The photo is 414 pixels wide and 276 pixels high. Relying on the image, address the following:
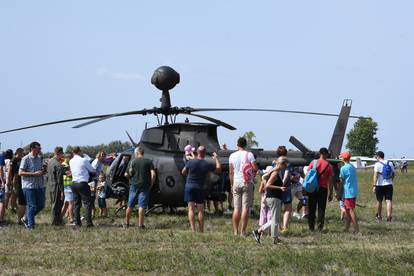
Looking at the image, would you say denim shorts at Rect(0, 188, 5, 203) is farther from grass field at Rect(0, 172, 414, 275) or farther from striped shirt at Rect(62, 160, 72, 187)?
striped shirt at Rect(62, 160, 72, 187)

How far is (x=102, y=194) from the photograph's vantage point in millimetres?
17047

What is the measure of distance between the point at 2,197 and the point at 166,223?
3.24 m

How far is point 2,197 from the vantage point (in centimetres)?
1405

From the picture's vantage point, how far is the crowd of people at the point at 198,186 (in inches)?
484

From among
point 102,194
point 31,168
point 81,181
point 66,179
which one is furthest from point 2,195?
point 102,194

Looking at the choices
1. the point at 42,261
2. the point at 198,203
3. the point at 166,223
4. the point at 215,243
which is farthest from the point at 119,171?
the point at 42,261

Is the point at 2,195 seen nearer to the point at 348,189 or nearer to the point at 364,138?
the point at 348,189

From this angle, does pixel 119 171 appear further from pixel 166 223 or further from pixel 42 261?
→ pixel 42 261

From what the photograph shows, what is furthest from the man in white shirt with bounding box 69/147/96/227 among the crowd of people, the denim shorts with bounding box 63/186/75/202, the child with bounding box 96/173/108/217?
the child with bounding box 96/173/108/217

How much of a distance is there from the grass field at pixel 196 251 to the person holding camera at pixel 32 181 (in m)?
0.33

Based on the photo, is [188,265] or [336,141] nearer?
[188,265]

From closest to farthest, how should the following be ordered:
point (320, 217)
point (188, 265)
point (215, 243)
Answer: point (188, 265) < point (215, 243) < point (320, 217)

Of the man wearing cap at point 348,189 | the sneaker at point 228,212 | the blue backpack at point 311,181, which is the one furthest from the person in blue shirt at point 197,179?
the sneaker at point 228,212

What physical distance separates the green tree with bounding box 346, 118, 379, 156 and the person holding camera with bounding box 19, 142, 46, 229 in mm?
118473
